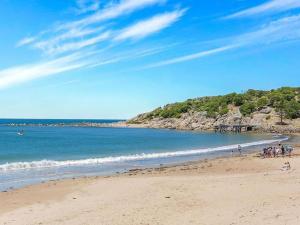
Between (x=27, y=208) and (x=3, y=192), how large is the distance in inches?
196

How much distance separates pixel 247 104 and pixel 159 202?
115140 mm

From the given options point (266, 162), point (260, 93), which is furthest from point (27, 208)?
point (260, 93)

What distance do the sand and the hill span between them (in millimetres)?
84664

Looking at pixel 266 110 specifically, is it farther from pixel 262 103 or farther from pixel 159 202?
pixel 159 202

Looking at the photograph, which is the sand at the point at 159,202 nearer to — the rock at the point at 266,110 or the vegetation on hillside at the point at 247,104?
the vegetation on hillside at the point at 247,104

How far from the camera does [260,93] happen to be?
148m

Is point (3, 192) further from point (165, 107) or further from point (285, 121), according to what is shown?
point (165, 107)

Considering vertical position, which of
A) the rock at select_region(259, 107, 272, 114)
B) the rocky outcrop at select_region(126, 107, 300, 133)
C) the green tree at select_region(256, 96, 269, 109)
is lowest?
the rocky outcrop at select_region(126, 107, 300, 133)

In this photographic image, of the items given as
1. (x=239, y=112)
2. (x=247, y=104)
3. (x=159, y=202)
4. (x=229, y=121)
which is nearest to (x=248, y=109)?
(x=239, y=112)

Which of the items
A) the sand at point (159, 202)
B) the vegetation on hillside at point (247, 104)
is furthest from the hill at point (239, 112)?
the sand at point (159, 202)

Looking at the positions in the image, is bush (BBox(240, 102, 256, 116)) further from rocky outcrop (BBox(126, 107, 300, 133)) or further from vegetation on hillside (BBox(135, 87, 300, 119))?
rocky outcrop (BBox(126, 107, 300, 133))

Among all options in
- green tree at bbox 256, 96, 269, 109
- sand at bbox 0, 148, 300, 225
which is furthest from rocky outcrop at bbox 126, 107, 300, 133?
sand at bbox 0, 148, 300, 225

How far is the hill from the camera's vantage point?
11494 centimetres

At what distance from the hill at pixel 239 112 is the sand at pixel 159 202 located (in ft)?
278
